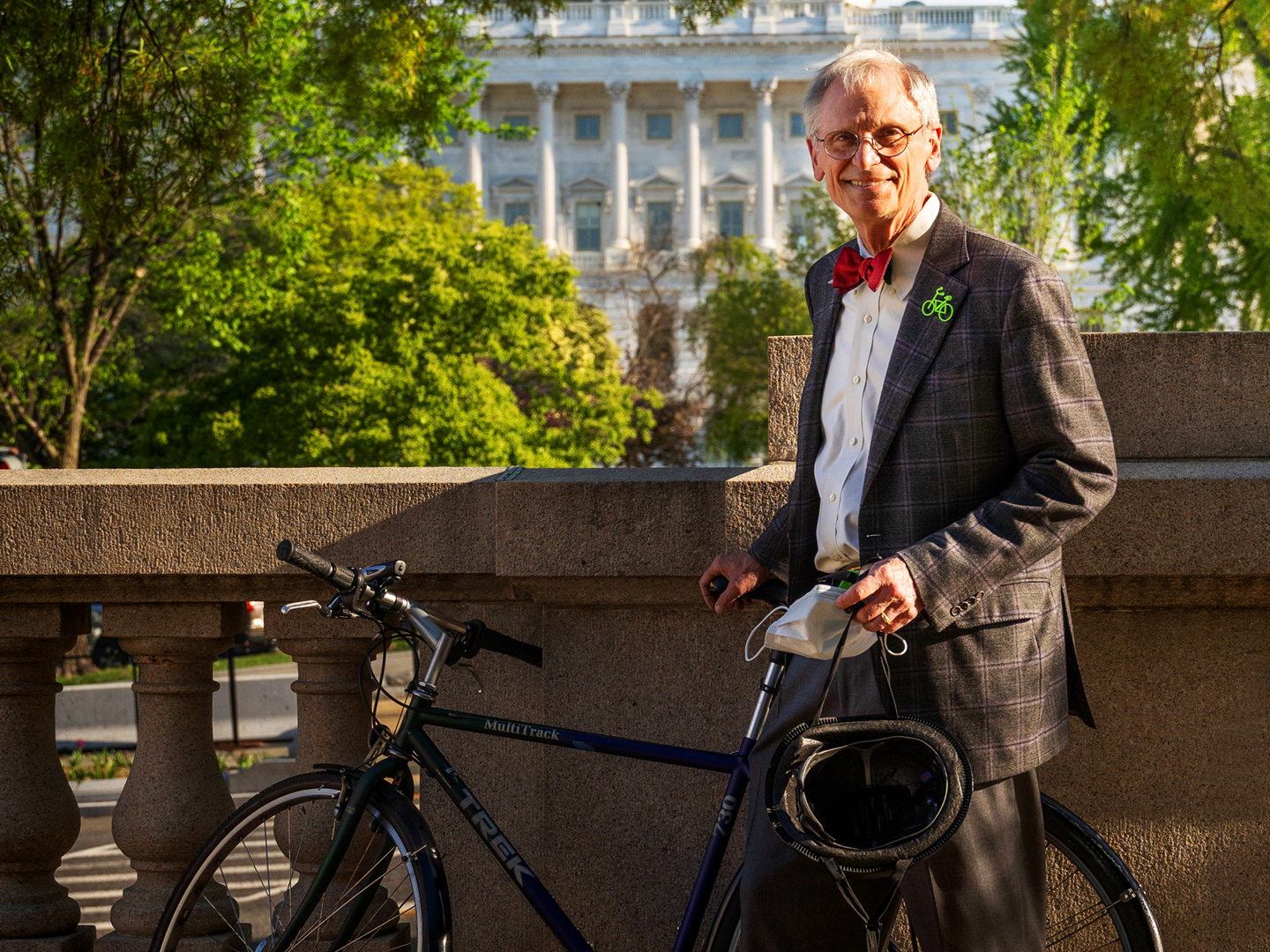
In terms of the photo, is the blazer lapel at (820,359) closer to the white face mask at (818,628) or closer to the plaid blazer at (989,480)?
the plaid blazer at (989,480)

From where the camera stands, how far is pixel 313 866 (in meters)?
3.05

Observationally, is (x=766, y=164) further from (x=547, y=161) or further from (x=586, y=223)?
(x=547, y=161)

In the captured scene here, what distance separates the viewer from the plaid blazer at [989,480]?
2141 mm

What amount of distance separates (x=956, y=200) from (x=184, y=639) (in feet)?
86.4

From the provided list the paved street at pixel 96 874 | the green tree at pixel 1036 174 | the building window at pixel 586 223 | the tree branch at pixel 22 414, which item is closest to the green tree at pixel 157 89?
the tree branch at pixel 22 414

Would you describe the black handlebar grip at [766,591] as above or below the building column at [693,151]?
below

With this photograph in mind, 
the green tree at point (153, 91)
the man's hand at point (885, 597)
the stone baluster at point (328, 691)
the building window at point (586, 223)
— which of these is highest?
the building window at point (586, 223)

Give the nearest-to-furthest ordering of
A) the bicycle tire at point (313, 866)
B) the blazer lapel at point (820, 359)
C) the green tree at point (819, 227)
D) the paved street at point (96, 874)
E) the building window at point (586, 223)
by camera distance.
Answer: the blazer lapel at point (820, 359) → the bicycle tire at point (313, 866) → the paved street at point (96, 874) → the green tree at point (819, 227) → the building window at point (586, 223)

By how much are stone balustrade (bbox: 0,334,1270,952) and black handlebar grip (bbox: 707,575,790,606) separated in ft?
0.62

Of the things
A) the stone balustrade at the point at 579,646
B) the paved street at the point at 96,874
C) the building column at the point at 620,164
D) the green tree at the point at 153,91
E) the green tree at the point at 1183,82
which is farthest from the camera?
the building column at the point at 620,164

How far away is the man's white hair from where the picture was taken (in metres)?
2.31

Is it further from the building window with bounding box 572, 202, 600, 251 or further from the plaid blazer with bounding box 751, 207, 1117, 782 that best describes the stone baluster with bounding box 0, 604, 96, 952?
the building window with bounding box 572, 202, 600, 251

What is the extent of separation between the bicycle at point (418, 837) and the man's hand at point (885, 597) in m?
0.51

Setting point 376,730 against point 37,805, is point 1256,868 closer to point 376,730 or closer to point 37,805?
point 376,730
